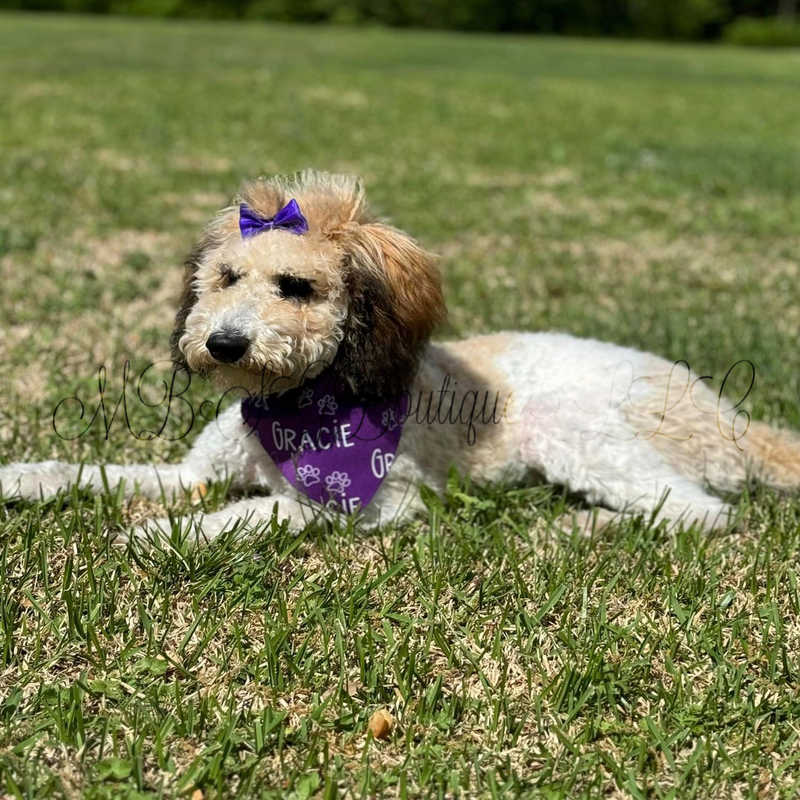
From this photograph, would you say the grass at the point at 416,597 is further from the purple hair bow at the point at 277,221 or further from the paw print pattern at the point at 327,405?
the purple hair bow at the point at 277,221

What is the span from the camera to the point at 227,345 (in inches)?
125

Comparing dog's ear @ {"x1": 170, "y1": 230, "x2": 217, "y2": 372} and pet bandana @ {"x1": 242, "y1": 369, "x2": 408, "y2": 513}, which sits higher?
dog's ear @ {"x1": 170, "y1": 230, "x2": 217, "y2": 372}

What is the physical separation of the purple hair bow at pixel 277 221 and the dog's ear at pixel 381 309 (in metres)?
0.19

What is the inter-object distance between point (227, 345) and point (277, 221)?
0.58 meters

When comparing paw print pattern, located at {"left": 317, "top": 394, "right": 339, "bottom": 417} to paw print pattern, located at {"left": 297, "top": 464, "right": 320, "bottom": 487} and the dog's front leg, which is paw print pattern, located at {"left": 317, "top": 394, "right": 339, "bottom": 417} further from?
the dog's front leg

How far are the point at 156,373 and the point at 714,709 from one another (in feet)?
11.5

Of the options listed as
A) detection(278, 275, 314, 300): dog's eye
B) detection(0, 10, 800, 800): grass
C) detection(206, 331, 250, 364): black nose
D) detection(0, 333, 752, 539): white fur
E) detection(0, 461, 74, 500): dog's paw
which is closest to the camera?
detection(0, 10, 800, 800): grass

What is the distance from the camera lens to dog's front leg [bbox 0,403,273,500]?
145 inches

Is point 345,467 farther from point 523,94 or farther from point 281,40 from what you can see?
point 281,40

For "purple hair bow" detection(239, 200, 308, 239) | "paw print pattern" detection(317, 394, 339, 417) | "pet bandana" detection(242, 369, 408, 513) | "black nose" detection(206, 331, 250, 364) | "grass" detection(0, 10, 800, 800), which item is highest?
"purple hair bow" detection(239, 200, 308, 239)

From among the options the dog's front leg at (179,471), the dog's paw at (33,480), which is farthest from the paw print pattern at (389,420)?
the dog's paw at (33,480)

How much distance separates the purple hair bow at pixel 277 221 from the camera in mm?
3436

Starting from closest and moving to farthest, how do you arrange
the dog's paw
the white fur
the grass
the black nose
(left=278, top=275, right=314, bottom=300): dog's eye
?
the grass, the black nose, (left=278, top=275, right=314, bottom=300): dog's eye, the dog's paw, the white fur

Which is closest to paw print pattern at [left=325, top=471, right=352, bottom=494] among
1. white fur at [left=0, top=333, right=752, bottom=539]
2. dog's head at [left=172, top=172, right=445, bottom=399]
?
white fur at [left=0, top=333, right=752, bottom=539]
